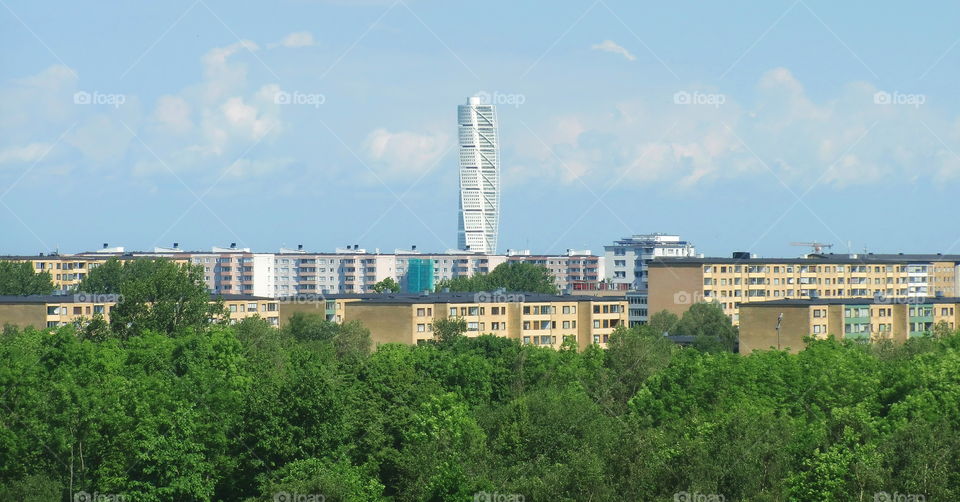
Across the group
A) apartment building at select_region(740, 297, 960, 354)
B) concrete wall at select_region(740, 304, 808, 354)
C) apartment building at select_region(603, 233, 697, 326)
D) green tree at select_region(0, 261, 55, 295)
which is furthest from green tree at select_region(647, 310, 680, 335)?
apartment building at select_region(603, 233, 697, 326)

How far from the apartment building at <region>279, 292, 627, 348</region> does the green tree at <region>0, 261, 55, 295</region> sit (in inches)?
1097

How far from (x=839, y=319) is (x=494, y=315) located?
21533mm

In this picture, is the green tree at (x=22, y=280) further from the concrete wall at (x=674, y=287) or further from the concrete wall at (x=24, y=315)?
the concrete wall at (x=674, y=287)

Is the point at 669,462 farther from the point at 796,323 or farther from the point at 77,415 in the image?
the point at 796,323

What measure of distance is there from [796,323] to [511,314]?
2059 centimetres

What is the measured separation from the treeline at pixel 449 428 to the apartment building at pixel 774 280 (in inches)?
2691

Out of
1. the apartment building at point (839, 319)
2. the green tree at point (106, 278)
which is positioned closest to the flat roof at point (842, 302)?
the apartment building at point (839, 319)

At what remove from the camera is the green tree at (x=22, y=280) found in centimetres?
12194

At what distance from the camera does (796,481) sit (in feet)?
109

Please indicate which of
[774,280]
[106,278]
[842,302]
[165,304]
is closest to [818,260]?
[774,280]

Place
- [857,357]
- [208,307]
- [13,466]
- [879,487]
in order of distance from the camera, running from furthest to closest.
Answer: [208,307], [857,357], [13,466], [879,487]

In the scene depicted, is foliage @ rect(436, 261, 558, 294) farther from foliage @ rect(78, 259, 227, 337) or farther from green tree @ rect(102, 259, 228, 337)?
green tree @ rect(102, 259, 228, 337)

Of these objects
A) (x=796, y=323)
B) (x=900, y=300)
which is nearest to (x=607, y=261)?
(x=900, y=300)

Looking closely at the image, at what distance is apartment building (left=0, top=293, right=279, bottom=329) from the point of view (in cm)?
9050
